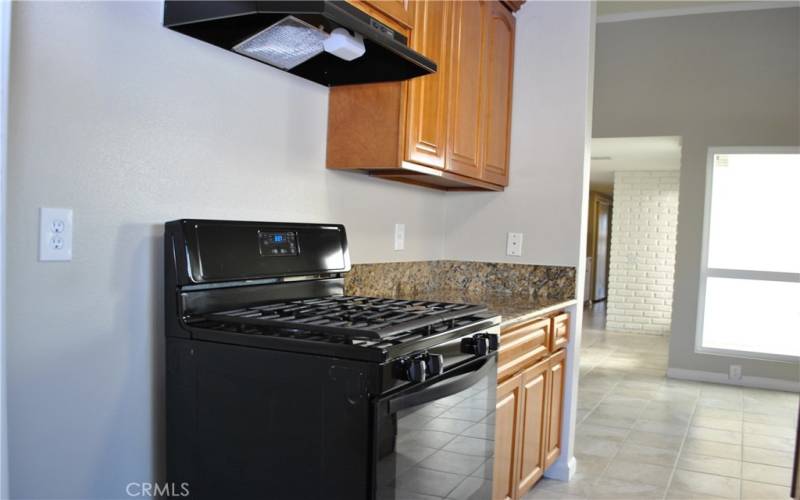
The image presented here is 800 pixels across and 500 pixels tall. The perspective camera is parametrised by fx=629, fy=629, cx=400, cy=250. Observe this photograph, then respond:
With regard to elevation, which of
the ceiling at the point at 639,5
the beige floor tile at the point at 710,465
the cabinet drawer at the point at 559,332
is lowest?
the beige floor tile at the point at 710,465

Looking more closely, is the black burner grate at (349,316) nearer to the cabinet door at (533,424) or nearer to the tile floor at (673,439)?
the cabinet door at (533,424)

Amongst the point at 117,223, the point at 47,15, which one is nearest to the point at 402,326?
the point at 117,223

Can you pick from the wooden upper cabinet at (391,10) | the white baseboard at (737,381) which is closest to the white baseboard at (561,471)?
the wooden upper cabinet at (391,10)

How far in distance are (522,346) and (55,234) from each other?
5.23 ft

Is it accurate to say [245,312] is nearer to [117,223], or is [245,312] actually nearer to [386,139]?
[117,223]

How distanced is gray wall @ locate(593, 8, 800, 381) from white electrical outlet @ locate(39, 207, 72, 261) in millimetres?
4871

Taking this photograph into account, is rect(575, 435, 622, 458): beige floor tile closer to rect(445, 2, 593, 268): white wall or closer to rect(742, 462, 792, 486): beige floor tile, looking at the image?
rect(742, 462, 792, 486): beige floor tile

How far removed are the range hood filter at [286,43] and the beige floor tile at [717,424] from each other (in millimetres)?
3449

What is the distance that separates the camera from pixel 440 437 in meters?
1.58

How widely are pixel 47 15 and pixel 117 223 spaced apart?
1.51 feet

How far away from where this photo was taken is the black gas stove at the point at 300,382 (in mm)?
1275

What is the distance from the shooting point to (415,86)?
213cm

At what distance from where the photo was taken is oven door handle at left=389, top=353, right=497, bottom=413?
133cm

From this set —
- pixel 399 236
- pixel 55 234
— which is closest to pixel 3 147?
pixel 55 234
